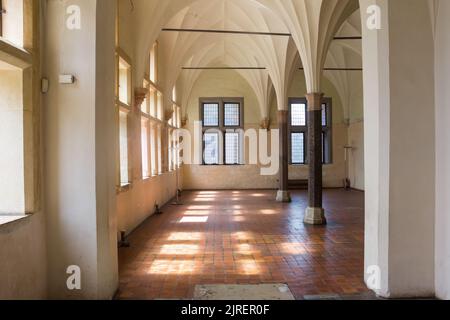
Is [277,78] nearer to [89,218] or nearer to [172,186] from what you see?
[172,186]

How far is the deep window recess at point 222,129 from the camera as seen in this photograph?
18750 mm

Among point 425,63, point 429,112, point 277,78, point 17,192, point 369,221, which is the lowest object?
point 369,221

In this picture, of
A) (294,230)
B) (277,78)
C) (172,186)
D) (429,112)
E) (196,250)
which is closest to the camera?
(429,112)

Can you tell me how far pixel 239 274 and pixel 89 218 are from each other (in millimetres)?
2278

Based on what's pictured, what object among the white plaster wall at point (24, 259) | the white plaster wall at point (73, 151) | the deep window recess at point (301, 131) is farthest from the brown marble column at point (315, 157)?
the deep window recess at point (301, 131)

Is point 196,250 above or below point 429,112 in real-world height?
below

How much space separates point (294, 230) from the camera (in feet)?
26.7

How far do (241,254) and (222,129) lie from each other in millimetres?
13030

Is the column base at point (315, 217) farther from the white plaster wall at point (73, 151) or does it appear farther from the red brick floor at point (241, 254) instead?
the white plaster wall at point (73, 151)

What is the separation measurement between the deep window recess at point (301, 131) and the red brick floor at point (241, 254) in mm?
8565

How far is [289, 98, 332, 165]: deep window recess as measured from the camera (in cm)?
1892

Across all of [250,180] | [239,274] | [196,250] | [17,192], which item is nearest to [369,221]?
[239,274]

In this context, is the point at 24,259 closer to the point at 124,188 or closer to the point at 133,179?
the point at 124,188

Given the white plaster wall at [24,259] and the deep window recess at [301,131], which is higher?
the deep window recess at [301,131]
